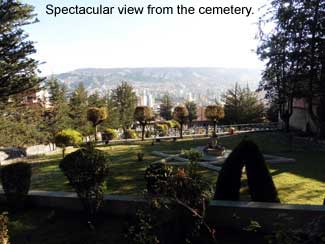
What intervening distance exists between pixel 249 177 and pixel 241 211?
89cm

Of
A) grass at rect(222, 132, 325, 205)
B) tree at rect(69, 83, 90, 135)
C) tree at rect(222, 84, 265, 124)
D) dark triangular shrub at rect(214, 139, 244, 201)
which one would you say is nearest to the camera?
dark triangular shrub at rect(214, 139, 244, 201)

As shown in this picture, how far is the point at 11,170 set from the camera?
23.3 ft

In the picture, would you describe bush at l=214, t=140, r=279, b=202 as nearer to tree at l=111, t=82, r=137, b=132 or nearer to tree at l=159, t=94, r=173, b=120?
tree at l=111, t=82, r=137, b=132

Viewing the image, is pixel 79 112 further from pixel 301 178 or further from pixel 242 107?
pixel 301 178

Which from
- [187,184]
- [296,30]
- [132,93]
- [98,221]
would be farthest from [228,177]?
[132,93]

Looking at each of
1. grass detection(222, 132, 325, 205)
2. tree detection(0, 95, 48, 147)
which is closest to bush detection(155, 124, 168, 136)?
tree detection(0, 95, 48, 147)

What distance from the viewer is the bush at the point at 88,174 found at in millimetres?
6012

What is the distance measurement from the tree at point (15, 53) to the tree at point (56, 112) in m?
10.5

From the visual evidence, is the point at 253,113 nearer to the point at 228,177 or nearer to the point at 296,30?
the point at 296,30

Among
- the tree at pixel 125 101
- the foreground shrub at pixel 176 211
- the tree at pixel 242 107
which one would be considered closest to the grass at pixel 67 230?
the foreground shrub at pixel 176 211

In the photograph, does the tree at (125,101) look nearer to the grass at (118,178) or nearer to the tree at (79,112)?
the tree at (79,112)

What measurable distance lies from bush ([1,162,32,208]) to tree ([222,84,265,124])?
3627cm

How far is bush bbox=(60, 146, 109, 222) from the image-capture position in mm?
6012

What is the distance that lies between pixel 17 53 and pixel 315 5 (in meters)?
16.6
